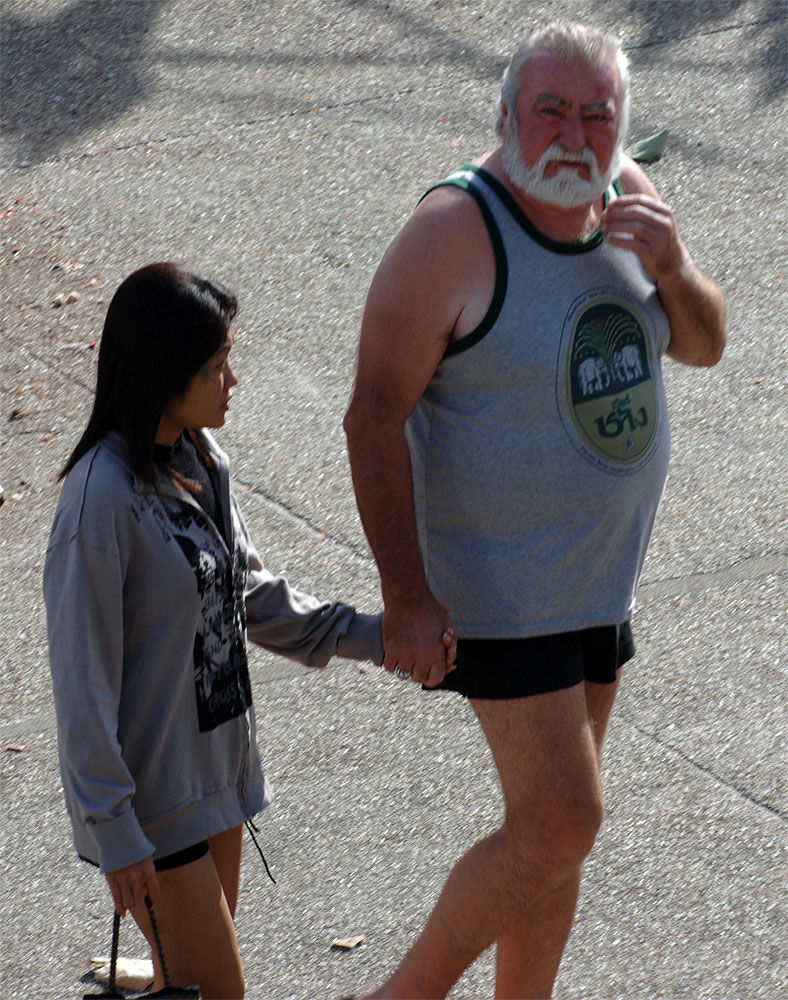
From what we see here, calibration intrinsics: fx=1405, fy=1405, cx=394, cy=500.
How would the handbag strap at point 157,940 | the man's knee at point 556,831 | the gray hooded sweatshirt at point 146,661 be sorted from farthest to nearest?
the man's knee at point 556,831 < the handbag strap at point 157,940 < the gray hooded sweatshirt at point 146,661

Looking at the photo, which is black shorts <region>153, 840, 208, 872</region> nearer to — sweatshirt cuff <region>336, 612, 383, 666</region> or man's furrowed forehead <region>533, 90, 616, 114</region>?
sweatshirt cuff <region>336, 612, 383, 666</region>

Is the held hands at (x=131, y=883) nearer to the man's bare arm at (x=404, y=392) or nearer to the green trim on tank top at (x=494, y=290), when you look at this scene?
the man's bare arm at (x=404, y=392)

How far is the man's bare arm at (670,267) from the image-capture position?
288 cm

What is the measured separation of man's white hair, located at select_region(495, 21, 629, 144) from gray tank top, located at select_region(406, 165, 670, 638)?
0.20 m

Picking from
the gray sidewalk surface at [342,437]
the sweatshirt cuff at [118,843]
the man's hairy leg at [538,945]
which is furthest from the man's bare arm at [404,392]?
the gray sidewalk surface at [342,437]

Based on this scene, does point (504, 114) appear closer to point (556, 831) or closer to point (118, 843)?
point (556, 831)

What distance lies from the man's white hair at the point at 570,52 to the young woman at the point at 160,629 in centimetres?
77

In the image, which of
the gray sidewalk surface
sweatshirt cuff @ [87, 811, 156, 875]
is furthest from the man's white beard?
the gray sidewalk surface

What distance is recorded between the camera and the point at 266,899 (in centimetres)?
370

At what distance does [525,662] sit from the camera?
2902 mm

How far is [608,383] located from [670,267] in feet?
0.96

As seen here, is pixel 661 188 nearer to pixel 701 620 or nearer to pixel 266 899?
pixel 701 620

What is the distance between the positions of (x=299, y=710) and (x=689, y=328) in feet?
6.41

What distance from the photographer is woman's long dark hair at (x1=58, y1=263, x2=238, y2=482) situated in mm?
2613
